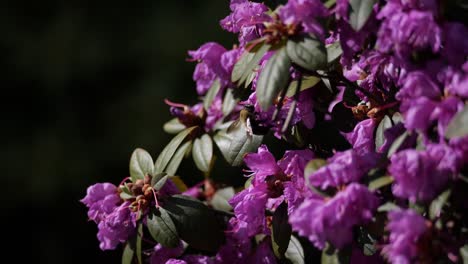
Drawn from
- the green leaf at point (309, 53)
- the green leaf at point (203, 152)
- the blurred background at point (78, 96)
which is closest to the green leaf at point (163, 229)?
the green leaf at point (203, 152)

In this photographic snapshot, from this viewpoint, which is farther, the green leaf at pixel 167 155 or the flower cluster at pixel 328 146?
the green leaf at pixel 167 155

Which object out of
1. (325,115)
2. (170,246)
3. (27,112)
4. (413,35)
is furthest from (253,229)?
(27,112)

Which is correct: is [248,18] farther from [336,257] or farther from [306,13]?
Answer: [336,257]

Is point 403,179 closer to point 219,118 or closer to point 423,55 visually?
point 423,55

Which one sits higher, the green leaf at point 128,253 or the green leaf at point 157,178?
the green leaf at point 157,178

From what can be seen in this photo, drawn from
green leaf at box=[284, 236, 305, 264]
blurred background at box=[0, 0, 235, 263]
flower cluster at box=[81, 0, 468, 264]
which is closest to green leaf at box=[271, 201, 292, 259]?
flower cluster at box=[81, 0, 468, 264]

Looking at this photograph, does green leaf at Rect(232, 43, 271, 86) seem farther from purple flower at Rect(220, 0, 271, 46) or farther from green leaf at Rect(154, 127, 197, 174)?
green leaf at Rect(154, 127, 197, 174)

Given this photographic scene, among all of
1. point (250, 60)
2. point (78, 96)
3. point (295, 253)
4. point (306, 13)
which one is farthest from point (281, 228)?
point (78, 96)

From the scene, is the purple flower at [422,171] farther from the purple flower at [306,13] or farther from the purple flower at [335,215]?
the purple flower at [306,13]

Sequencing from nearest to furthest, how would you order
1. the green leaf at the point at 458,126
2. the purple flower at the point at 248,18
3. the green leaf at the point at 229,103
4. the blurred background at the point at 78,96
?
the green leaf at the point at 458,126 → the purple flower at the point at 248,18 → the green leaf at the point at 229,103 → the blurred background at the point at 78,96
